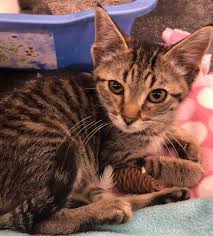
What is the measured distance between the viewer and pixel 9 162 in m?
1.27

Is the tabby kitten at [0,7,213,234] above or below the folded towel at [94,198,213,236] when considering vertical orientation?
above

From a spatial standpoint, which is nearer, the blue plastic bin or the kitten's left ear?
the kitten's left ear

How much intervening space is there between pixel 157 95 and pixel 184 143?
372 millimetres

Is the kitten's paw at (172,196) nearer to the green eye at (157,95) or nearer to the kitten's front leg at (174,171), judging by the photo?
the kitten's front leg at (174,171)

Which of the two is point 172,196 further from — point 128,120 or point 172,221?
point 128,120

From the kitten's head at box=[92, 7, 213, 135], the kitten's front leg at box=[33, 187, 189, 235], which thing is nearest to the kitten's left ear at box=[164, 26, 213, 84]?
the kitten's head at box=[92, 7, 213, 135]

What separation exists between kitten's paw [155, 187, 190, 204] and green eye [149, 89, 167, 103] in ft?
1.04

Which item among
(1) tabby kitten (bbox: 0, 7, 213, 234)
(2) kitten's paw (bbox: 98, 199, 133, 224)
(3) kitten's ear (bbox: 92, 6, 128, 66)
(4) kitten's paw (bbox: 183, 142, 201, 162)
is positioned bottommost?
(4) kitten's paw (bbox: 183, 142, 201, 162)

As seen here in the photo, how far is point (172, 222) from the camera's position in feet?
4.46

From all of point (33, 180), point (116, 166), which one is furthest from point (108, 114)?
point (33, 180)

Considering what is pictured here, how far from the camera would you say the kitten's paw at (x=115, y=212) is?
4.40 ft

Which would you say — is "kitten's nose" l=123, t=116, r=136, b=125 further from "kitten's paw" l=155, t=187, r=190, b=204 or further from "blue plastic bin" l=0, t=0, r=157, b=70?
"blue plastic bin" l=0, t=0, r=157, b=70

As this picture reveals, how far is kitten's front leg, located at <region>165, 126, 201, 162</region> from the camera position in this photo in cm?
160

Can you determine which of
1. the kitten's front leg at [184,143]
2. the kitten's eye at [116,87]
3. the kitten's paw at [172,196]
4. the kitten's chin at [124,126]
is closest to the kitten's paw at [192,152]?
the kitten's front leg at [184,143]
